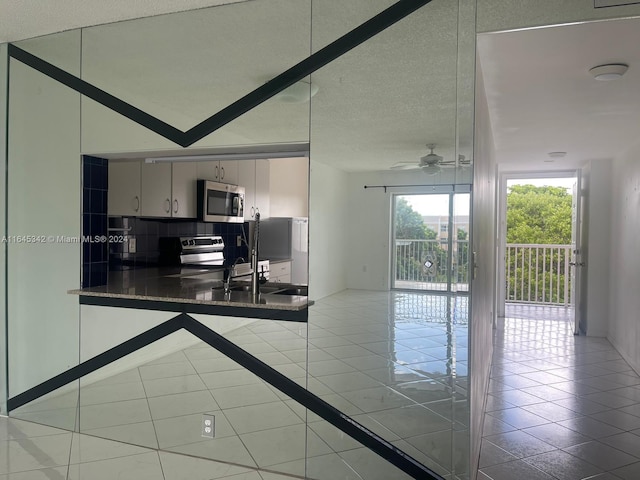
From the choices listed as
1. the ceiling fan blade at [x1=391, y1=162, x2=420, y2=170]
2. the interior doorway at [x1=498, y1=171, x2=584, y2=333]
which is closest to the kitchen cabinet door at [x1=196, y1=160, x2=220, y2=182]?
the ceiling fan blade at [x1=391, y1=162, x2=420, y2=170]

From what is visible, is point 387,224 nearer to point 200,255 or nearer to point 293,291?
point 293,291

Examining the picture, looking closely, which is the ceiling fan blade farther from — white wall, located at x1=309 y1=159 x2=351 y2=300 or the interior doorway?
the interior doorway

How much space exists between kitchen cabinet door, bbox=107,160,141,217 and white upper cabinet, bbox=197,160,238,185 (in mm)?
844

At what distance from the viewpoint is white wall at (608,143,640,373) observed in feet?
15.5

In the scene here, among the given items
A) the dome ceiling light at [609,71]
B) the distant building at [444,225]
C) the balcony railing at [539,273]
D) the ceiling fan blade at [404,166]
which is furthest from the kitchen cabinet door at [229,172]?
the balcony railing at [539,273]

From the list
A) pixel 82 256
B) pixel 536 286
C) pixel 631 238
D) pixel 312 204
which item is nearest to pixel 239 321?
pixel 312 204

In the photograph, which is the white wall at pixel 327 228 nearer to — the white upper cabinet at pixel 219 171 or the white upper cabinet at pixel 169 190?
the white upper cabinet at pixel 169 190

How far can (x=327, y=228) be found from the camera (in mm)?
2500

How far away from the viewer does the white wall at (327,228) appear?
2.48 metres

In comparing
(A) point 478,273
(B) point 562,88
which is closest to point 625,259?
(B) point 562,88

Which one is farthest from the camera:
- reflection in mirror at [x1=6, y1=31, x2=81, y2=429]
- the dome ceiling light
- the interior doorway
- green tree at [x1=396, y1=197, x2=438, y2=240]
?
the interior doorway

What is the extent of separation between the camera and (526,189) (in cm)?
1024

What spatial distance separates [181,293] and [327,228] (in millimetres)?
1002

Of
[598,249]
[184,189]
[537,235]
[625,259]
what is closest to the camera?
[184,189]
